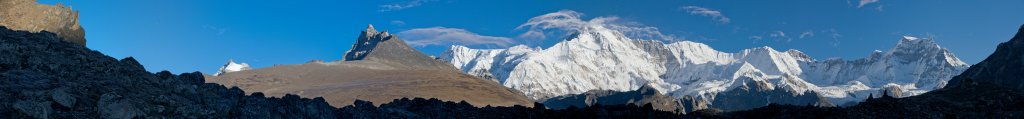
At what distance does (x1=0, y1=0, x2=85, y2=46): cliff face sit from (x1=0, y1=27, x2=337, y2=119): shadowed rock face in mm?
32704

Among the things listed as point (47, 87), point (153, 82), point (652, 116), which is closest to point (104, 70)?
point (153, 82)

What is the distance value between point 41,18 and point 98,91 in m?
52.9

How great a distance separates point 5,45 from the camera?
35250mm

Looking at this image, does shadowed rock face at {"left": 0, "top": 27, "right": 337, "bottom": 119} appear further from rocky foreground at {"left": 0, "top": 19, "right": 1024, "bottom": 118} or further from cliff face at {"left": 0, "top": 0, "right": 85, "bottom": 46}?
cliff face at {"left": 0, "top": 0, "right": 85, "bottom": 46}

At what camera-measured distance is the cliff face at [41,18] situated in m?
71.4

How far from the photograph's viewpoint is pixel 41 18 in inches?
3142

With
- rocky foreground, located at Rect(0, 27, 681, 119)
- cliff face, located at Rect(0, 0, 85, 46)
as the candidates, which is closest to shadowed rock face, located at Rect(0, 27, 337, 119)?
rocky foreground, located at Rect(0, 27, 681, 119)

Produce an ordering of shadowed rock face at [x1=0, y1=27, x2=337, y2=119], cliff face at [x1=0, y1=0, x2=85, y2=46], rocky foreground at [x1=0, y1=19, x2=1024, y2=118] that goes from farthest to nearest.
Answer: cliff face at [x1=0, y1=0, x2=85, y2=46]
rocky foreground at [x1=0, y1=19, x2=1024, y2=118]
shadowed rock face at [x1=0, y1=27, x2=337, y2=119]

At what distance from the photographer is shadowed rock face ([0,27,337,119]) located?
30.3 metres

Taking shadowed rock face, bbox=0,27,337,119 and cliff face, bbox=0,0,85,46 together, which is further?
cliff face, bbox=0,0,85,46

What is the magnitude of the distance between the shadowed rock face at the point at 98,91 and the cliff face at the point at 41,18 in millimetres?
32704

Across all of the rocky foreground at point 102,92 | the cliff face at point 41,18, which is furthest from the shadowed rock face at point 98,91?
the cliff face at point 41,18

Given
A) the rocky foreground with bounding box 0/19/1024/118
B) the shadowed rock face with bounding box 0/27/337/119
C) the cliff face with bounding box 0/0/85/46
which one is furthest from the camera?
the cliff face with bounding box 0/0/85/46

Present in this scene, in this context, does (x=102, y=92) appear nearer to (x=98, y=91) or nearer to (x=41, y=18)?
(x=98, y=91)
